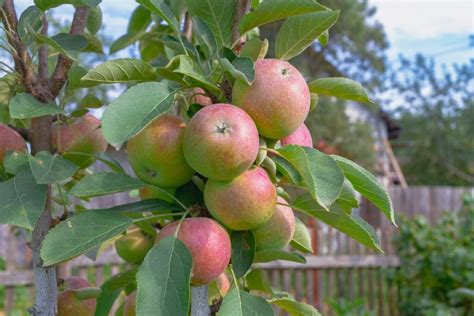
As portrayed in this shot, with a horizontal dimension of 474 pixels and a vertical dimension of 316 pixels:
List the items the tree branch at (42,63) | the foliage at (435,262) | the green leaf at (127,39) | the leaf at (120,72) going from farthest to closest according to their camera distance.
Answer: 1. the foliage at (435,262)
2. the green leaf at (127,39)
3. the tree branch at (42,63)
4. the leaf at (120,72)

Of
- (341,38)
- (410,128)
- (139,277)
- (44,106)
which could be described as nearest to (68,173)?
(44,106)

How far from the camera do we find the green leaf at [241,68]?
769mm

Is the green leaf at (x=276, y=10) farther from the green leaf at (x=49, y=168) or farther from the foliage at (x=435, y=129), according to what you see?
the foliage at (x=435, y=129)

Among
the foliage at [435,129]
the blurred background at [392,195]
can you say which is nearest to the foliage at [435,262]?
the blurred background at [392,195]

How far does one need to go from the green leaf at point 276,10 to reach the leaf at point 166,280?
0.35 m

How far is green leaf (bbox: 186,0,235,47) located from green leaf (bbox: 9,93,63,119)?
267 millimetres

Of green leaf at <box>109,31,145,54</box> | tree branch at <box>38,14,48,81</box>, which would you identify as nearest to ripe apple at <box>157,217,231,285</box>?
tree branch at <box>38,14,48,81</box>

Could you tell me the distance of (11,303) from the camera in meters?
4.61

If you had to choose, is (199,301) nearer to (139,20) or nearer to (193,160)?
(193,160)

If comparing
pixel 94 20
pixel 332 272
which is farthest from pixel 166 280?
pixel 332 272

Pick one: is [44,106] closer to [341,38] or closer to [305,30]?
[305,30]

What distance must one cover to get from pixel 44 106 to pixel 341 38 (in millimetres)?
13109

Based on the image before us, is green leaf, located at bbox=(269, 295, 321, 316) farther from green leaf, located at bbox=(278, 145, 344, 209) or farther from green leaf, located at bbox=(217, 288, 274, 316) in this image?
green leaf, located at bbox=(278, 145, 344, 209)

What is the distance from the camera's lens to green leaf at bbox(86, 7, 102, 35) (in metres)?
1.32
